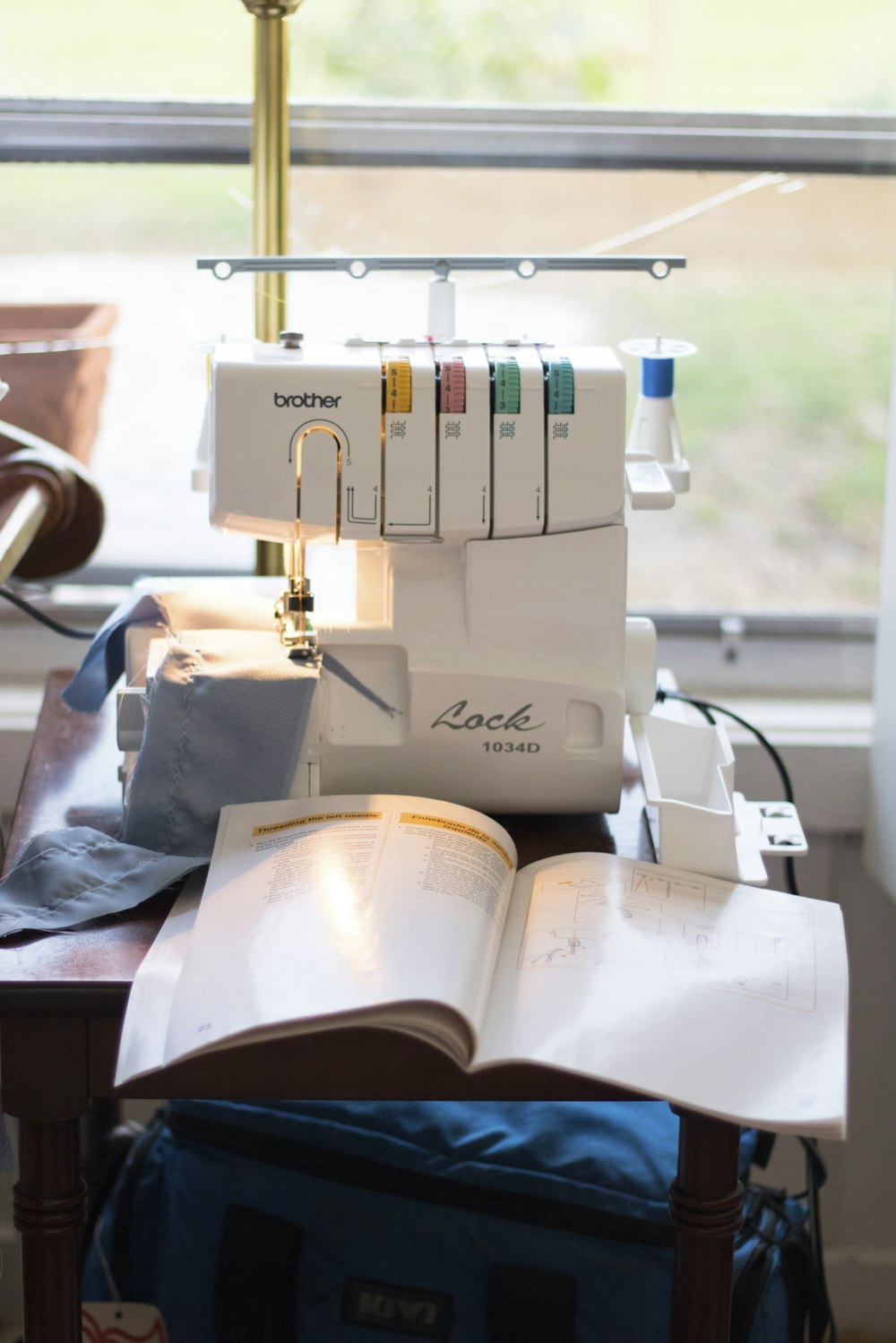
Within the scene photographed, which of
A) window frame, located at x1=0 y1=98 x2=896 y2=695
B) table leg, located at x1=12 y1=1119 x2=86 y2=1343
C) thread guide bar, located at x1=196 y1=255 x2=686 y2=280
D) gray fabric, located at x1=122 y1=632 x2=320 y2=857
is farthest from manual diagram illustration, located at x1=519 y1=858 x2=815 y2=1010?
window frame, located at x1=0 y1=98 x2=896 y2=695

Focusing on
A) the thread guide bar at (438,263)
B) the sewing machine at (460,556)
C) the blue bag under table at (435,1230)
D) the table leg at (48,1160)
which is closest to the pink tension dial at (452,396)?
the sewing machine at (460,556)

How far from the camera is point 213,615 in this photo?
1.12 m

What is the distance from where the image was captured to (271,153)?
55.3 inches

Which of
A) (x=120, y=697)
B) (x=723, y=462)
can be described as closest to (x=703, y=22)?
(x=723, y=462)

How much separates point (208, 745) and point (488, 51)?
40.2 inches

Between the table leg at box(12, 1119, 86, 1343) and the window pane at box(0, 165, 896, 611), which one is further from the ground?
the window pane at box(0, 165, 896, 611)

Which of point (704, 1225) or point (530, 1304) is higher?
point (704, 1225)

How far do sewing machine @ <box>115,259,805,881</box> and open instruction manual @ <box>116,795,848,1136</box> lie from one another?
0.07 metres

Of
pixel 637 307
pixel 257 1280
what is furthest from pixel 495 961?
pixel 637 307

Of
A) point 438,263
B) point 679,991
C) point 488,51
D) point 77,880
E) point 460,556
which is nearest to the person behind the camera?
point 679,991

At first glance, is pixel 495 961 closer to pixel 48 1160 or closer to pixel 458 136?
pixel 48 1160

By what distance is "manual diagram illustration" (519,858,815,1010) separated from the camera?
852mm

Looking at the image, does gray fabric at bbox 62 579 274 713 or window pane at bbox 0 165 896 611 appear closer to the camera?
gray fabric at bbox 62 579 274 713

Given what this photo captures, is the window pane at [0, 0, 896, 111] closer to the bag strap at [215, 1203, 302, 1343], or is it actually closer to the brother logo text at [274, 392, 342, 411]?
the brother logo text at [274, 392, 342, 411]
